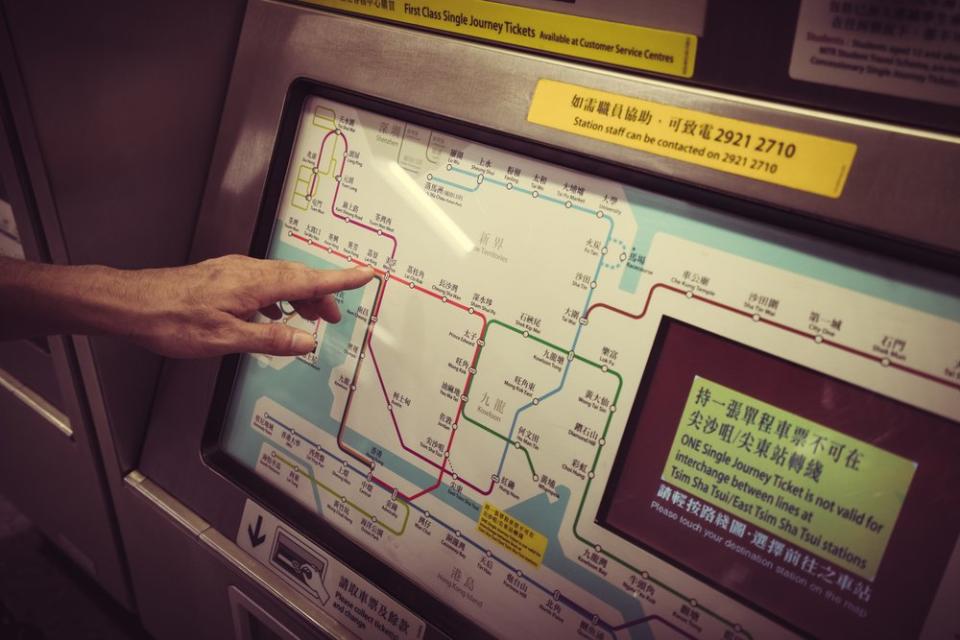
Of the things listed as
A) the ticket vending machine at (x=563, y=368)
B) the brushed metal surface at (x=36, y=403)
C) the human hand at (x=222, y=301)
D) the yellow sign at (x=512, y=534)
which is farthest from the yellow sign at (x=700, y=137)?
the brushed metal surface at (x=36, y=403)

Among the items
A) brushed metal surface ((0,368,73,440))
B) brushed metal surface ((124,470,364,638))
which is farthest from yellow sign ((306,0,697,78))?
brushed metal surface ((0,368,73,440))

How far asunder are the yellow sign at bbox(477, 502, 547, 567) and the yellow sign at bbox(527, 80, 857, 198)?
49 centimetres

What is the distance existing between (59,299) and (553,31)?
753mm

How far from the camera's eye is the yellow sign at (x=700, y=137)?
615 mm

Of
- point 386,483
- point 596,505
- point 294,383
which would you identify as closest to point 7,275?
point 294,383

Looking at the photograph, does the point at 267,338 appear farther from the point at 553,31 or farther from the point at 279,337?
the point at 553,31

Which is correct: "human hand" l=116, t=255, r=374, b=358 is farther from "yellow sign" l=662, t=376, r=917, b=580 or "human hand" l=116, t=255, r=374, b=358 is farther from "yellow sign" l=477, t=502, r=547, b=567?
"yellow sign" l=662, t=376, r=917, b=580

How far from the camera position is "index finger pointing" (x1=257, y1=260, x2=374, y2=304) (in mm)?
868

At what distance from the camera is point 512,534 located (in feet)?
2.73

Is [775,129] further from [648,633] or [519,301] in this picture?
[648,633]

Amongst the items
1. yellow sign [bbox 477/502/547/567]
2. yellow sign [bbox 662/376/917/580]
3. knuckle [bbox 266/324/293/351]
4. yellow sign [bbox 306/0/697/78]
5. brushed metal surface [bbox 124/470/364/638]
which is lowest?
brushed metal surface [bbox 124/470/364/638]

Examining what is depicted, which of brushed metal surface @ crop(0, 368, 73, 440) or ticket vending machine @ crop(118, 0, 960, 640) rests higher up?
ticket vending machine @ crop(118, 0, 960, 640)

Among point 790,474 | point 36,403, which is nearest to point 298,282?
point 790,474

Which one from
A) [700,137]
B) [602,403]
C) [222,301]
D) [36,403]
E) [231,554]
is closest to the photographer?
[700,137]
